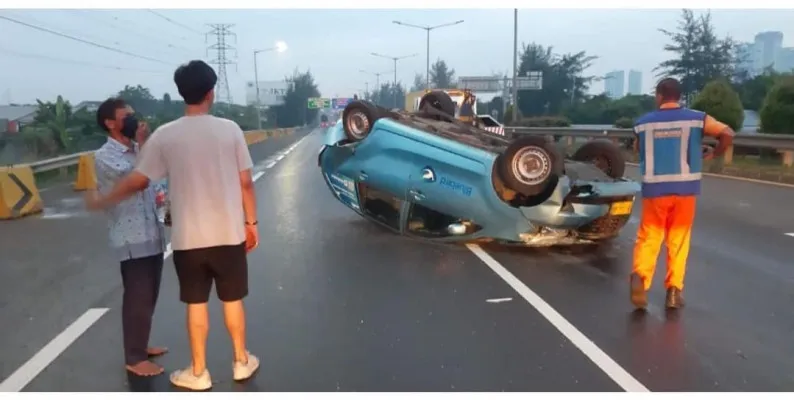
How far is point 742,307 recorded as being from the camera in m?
5.62

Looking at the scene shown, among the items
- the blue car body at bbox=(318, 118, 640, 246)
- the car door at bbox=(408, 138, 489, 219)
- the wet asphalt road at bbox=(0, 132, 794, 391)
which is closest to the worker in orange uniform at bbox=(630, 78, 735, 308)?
the wet asphalt road at bbox=(0, 132, 794, 391)

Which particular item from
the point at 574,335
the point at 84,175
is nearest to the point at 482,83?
the point at 84,175

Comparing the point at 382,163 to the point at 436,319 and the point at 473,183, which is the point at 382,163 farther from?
the point at 436,319

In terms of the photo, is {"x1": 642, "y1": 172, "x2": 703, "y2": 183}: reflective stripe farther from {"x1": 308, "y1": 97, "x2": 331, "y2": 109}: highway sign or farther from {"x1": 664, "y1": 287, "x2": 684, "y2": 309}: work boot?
{"x1": 308, "y1": 97, "x2": 331, "y2": 109}: highway sign

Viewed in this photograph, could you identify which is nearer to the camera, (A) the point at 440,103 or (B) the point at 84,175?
(A) the point at 440,103

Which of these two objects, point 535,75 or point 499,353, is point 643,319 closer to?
point 499,353

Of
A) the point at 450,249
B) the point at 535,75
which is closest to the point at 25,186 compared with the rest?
the point at 450,249

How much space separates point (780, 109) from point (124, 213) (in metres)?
19.4

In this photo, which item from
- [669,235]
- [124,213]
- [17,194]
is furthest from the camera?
[17,194]

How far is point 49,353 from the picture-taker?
465 cm

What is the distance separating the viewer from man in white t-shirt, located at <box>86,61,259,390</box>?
12.5 ft

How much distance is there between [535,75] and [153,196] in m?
52.3

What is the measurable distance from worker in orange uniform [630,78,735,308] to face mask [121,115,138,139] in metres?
3.59

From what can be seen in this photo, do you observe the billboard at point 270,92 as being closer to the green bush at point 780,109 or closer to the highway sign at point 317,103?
the highway sign at point 317,103
